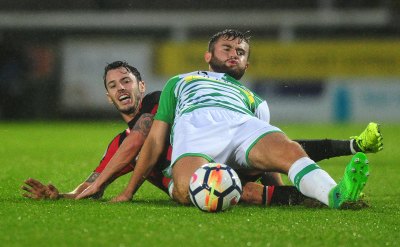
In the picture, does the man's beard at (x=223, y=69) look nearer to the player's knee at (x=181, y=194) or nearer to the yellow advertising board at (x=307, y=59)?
the player's knee at (x=181, y=194)

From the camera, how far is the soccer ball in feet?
19.5

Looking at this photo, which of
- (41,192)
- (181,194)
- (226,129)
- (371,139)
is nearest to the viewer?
(181,194)

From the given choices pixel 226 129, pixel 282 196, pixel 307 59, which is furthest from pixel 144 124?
pixel 307 59

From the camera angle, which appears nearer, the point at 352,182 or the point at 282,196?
the point at 352,182

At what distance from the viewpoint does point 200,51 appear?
25672mm

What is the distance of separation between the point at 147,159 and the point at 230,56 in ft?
3.90

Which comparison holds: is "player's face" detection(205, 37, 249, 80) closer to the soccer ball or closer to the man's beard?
the man's beard

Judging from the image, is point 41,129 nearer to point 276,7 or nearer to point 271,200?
point 276,7

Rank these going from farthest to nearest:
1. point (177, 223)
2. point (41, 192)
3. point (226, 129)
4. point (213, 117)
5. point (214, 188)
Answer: point (41, 192)
point (213, 117)
point (226, 129)
point (214, 188)
point (177, 223)

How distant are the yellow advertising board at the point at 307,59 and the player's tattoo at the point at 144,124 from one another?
58.4 feet

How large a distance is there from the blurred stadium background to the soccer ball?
17913 millimetres

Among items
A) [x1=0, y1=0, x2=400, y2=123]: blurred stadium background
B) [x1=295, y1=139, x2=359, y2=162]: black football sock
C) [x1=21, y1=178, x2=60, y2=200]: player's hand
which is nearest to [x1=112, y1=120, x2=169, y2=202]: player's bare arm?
[x1=21, y1=178, x2=60, y2=200]: player's hand

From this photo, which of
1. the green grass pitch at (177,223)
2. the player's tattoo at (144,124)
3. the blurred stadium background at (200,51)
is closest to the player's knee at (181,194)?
the green grass pitch at (177,223)

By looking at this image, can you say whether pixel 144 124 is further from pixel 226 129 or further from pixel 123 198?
pixel 226 129
